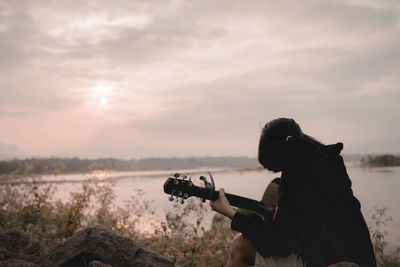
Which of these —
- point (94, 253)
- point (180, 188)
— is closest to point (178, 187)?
point (180, 188)

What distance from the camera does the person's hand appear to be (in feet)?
10.4

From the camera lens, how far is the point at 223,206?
3.21 m

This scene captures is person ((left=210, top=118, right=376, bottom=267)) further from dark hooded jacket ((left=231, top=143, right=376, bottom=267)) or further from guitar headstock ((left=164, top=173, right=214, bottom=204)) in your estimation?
guitar headstock ((left=164, top=173, right=214, bottom=204))

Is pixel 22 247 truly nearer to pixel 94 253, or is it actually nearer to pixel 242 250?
pixel 94 253

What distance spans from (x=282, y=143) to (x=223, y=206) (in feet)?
2.30

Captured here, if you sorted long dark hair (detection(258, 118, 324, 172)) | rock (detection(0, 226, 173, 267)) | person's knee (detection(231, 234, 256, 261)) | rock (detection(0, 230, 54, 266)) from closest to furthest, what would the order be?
long dark hair (detection(258, 118, 324, 172)) → person's knee (detection(231, 234, 256, 261)) → rock (detection(0, 226, 173, 267)) → rock (detection(0, 230, 54, 266))

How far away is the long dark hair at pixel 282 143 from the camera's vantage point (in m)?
3.11

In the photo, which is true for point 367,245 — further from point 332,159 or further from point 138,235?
point 138,235

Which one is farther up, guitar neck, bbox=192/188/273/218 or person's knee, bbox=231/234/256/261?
guitar neck, bbox=192/188/273/218

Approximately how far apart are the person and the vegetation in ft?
10.2

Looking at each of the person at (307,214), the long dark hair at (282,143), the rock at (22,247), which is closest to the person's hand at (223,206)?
the person at (307,214)

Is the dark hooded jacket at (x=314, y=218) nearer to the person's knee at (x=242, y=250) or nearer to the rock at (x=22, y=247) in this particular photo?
the person's knee at (x=242, y=250)

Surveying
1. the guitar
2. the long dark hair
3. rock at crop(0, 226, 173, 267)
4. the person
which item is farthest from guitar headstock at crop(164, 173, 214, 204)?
rock at crop(0, 226, 173, 267)

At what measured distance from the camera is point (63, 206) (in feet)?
24.2
